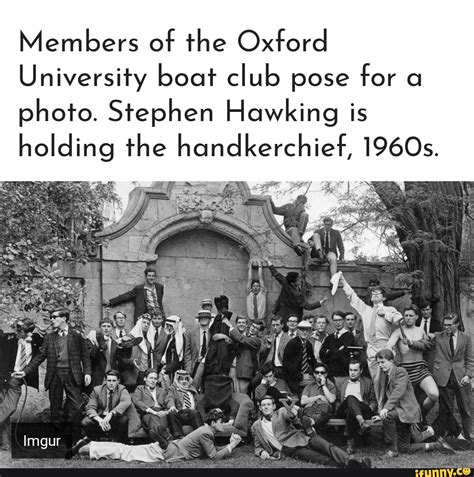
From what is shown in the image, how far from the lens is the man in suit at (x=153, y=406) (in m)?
19.6

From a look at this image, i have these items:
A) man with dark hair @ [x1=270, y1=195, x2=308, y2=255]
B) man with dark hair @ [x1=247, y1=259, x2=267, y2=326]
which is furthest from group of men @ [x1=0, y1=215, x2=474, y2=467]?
man with dark hair @ [x1=270, y1=195, x2=308, y2=255]

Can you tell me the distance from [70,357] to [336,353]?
13.4 feet

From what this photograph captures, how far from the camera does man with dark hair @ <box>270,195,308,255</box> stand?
23375mm

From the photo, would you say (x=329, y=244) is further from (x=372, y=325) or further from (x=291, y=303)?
(x=372, y=325)

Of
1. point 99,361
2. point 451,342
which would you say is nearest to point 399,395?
point 451,342

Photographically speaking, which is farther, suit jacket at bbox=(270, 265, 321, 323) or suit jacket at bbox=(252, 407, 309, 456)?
suit jacket at bbox=(270, 265, 321, 323)

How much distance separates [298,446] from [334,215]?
5.16 metres

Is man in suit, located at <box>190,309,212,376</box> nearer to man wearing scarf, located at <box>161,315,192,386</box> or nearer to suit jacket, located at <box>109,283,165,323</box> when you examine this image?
man wearing scarf, located at <box>161,315,192,386</box>

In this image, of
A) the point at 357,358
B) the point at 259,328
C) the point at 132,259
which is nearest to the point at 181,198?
the point at 132,259

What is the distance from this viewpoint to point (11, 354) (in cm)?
2058

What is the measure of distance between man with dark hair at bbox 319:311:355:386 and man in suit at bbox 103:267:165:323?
2.91m

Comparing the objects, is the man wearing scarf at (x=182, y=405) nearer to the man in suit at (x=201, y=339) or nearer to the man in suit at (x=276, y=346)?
the man in suit at (x=201, y=339)

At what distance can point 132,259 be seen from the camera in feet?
75.2

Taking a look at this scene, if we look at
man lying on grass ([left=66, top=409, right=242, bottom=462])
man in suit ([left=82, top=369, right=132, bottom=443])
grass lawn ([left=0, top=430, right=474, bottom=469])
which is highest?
man in suit ([left=82, top=369, right=132, bottom=443])
